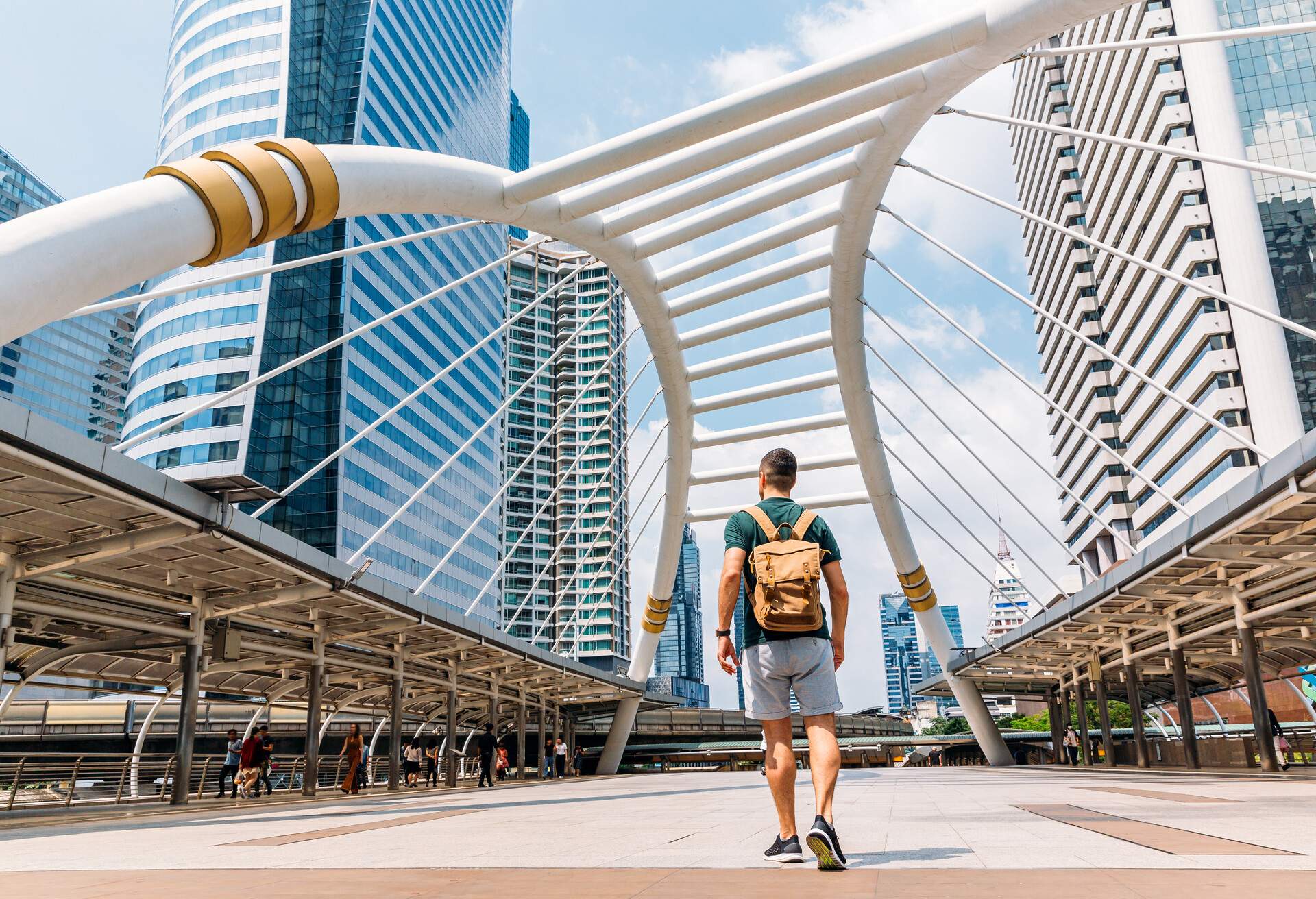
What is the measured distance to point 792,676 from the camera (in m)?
4.77

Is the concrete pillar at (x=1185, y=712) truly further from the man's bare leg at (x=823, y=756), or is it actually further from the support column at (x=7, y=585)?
the support column at (x=7, y=585)

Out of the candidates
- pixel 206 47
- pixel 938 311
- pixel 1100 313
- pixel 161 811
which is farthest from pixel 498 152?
pixel 161 811

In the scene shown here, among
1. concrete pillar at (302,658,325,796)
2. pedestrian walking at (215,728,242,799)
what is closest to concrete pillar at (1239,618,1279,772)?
concrete pillar at (302,658,325,796)

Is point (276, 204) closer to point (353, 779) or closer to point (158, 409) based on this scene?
point (353, 779)

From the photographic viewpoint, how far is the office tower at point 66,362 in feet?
371

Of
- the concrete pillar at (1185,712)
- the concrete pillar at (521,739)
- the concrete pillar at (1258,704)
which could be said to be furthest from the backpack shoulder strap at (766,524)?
the concrete pillar at (521,739)

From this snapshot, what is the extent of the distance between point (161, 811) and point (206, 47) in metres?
73.2

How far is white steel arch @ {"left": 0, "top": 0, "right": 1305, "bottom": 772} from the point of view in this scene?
8109 millimetres

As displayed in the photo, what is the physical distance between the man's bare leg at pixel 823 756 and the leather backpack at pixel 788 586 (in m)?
0.45

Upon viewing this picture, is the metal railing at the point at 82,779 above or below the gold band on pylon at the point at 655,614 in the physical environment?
below

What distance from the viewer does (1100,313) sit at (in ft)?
266

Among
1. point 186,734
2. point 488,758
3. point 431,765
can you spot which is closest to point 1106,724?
point 488,758

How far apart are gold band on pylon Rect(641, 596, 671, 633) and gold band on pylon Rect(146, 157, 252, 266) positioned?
72.0 feet

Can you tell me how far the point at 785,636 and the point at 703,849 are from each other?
136 cm
